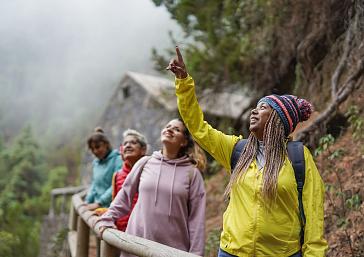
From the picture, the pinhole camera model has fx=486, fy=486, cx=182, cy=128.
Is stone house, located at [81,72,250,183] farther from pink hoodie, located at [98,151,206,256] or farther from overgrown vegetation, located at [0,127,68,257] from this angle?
overgrown vegetation, located at [0,127,68,257]

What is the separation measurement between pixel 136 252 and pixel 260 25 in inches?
225

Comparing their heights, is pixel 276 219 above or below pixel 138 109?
above

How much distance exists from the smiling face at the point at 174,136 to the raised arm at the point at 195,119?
0.65 m

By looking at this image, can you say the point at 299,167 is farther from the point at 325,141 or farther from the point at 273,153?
the point at 325,141

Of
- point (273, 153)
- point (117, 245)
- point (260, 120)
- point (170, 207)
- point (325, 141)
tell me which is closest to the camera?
point (273, 153)

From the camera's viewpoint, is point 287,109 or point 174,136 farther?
point 174,136

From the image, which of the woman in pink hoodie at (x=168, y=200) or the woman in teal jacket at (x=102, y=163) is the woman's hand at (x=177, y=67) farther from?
the woman in teal jacket at (x=102, y=163)

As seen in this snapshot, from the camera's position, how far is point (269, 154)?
2406mm

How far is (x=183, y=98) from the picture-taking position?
8.46 ft

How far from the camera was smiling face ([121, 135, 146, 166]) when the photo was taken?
3.91 meters

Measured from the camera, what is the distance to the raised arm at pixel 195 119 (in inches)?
101

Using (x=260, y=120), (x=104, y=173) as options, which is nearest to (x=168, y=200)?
(x=260, y=120)

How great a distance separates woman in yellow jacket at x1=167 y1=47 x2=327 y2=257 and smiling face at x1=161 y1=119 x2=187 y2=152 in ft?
2.24

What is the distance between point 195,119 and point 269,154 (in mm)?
447
